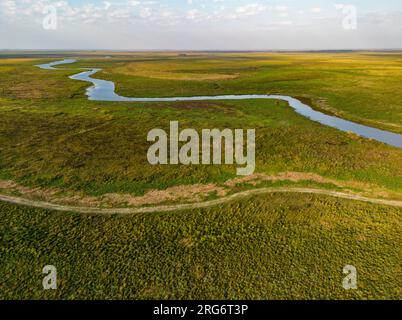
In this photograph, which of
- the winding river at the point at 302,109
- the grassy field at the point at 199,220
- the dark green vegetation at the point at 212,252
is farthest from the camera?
the winding river at the point at 302,109

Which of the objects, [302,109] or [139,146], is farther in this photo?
[302,109]

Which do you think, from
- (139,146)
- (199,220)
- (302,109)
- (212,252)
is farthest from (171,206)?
(302,109)

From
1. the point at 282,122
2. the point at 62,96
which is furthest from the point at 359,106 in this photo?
the point at 62,96

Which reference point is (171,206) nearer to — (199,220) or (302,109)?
(199,220)

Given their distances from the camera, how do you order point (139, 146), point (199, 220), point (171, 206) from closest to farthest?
point (199, 220) → point (171, 206) → point (139, 146)

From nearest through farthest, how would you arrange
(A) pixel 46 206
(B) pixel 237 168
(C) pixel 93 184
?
(A) pixel 46 206
(C) pixel 93 184
(B) pixel 237 168

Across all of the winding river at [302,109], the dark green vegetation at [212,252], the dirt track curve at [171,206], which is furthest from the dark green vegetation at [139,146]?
the dark green vegetation at [212,252]

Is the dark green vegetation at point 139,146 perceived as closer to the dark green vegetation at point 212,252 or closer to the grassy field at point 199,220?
the grassy field at point 199,220

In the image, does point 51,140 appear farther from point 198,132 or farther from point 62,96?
point 62,96
